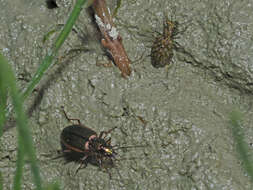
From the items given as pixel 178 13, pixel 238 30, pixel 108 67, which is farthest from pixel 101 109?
pixel 238 30

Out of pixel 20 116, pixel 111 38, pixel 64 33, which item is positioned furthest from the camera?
pixel 111 38

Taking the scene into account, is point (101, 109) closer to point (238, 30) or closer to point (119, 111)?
point (119, 111)

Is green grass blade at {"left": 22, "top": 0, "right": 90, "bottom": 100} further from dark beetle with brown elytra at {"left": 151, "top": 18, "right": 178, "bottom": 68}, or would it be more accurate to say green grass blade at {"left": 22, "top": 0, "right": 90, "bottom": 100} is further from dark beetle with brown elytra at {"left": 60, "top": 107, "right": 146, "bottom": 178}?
dark beetle with brown elytra at {"left": 151, "top": 18, "right": 178, "bottom": 68}

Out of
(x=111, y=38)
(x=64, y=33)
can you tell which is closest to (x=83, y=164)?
(x=111, y=38)

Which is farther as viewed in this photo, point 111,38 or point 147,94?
point 111,38

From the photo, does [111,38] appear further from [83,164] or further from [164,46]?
[83,164]

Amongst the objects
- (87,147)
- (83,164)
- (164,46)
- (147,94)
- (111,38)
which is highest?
(111,38)
